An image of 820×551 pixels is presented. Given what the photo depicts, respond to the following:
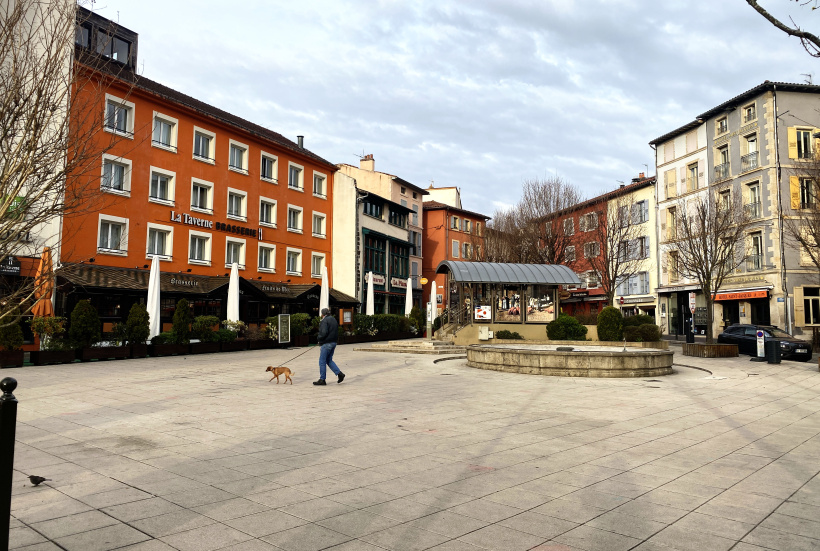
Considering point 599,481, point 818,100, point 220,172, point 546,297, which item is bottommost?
point 599,481

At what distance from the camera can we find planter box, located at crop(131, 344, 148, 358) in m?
19.1

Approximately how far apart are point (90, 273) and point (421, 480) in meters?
22.2

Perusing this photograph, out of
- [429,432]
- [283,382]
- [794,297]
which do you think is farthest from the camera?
[794,297]

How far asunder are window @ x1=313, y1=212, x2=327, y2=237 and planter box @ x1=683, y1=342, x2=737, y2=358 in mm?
24951

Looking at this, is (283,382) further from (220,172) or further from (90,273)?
(220,172)

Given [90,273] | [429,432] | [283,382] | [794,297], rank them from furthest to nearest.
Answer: [794,297]
[90,273]
[283,382]
[429,432]

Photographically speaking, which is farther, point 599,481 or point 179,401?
point 179,401

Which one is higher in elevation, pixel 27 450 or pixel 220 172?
pixel 220 172

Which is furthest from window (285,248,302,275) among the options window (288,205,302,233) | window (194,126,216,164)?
window (194,126,216,164)

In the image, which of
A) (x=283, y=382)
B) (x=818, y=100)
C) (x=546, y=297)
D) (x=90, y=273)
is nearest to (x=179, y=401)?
(x=283, y=382)

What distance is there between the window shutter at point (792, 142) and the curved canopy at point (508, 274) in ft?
55.9

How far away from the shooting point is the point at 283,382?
1319cm

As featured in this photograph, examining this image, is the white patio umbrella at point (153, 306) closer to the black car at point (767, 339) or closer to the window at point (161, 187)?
the window at point (161, 187)

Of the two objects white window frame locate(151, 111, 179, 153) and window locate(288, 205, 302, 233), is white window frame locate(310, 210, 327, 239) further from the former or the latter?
white window frame locate(151, 111, 179, 153)
